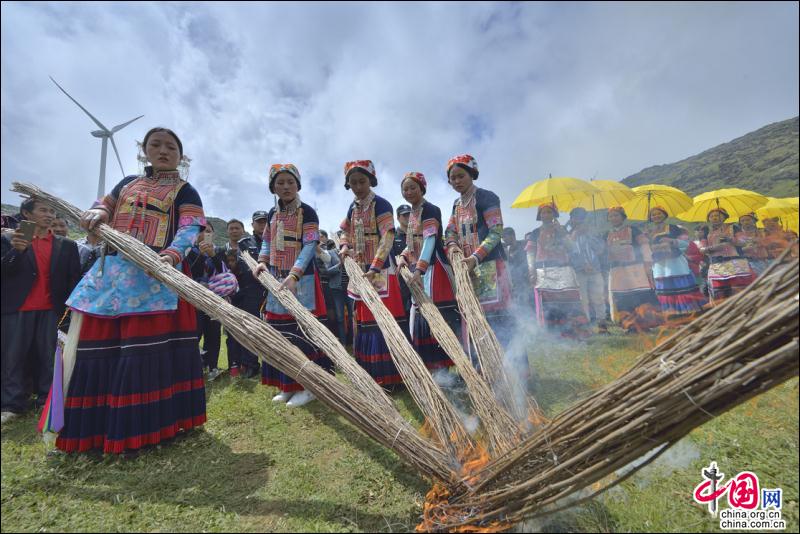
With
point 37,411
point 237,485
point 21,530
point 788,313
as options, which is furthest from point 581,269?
point 37,411

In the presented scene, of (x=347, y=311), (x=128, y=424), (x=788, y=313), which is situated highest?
(x=347, y=311)

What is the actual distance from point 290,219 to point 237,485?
8.41ft

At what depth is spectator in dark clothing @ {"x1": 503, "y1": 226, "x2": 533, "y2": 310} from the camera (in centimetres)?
671

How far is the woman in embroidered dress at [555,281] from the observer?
19.5 feet

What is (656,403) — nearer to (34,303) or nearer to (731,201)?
(34,303)

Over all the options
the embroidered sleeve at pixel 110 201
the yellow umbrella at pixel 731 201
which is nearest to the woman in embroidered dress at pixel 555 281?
the yellow umbrella at pixel 731 201

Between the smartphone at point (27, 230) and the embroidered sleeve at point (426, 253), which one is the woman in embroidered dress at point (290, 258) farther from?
the smartphone at point (27, 230)

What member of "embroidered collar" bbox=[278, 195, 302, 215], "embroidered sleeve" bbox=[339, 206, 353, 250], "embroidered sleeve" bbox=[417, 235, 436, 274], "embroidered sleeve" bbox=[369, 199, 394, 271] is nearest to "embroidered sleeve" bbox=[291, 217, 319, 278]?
"embroidered collar" bbox=[278, 195, 302, 215]

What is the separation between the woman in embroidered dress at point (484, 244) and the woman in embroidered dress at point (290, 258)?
1.64m

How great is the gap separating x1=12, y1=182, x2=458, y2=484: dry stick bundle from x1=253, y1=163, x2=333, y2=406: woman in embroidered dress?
1.26m

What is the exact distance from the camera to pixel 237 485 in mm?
2150

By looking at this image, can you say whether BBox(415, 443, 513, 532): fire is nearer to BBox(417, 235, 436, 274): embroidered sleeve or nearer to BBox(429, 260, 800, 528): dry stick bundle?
BBox(429, 260, 800, 528): dry stick bundle

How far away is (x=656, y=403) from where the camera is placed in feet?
4.00

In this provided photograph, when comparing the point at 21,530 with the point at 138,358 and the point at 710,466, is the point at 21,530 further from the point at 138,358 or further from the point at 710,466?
the point at 710,466
